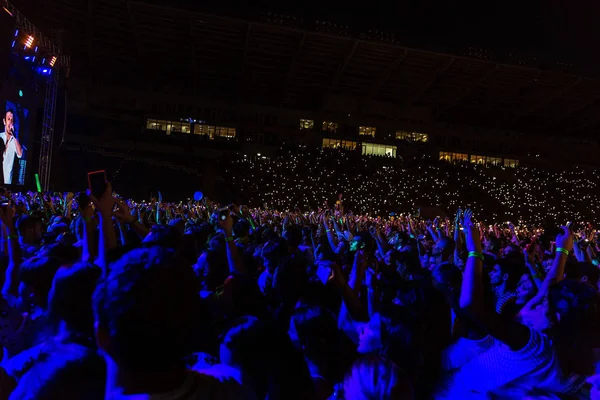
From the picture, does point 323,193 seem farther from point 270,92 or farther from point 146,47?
point 146,47

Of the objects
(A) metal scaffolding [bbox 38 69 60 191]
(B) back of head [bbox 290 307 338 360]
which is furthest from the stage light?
(B) back of head [bbox 290 307 338 360]

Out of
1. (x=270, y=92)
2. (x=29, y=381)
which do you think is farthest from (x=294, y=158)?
(x=29, y=381)

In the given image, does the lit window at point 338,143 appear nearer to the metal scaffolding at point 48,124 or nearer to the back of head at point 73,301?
the metal scaffolding at point 48,124

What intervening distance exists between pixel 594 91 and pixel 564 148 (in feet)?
30.6

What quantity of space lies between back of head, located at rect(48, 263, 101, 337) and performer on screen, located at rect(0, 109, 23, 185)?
16784 millimetres

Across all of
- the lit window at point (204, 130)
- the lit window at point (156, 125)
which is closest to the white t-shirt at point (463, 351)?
the lit window at point (204, 130)

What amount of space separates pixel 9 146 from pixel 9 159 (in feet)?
1.61

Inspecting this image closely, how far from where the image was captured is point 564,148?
46.6 metres

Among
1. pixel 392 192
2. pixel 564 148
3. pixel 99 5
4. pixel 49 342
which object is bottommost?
pixel 49 342

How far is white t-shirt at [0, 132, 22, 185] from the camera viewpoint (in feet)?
53.9

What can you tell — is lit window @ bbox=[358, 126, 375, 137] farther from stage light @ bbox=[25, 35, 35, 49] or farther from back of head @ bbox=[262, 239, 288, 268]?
back of head @ bbox=[262, 239, 288, 268]

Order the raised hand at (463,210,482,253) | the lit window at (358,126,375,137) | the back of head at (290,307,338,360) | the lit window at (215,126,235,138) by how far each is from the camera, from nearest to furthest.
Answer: the back of head at (290,307,338,360), the raised hand at (463,210,482,253), the lit window at (215,126,235,138), the lit window at (358,126,375,137)

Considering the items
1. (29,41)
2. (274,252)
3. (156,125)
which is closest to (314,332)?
(274,252)

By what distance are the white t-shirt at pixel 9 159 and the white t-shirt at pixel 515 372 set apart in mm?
18071
